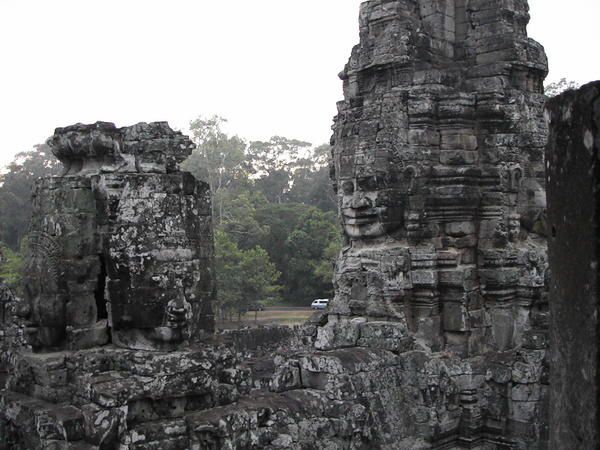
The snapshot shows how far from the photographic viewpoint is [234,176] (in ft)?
139

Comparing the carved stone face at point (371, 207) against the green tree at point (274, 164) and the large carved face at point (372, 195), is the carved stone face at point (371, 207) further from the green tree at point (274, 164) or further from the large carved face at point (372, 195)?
the green tree at point (274, 164)

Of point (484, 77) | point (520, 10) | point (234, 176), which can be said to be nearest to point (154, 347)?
point (484, 77)

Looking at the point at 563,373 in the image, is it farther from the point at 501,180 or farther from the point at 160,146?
the point at 501,180

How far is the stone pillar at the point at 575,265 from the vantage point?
1911 millimetres

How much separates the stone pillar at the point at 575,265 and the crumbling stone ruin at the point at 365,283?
280 centimetres

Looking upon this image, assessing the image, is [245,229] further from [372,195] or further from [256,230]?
[372,195]

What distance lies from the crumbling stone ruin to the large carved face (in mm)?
24

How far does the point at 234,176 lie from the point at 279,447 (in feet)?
125

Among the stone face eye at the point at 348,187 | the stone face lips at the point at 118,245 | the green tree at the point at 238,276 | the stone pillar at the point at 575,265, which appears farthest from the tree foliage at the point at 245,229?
the stone pillar at the point at 575,265

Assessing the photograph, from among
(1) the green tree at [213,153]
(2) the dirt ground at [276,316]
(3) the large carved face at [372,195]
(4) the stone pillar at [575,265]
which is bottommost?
(2) the dirt ground at [276,316]

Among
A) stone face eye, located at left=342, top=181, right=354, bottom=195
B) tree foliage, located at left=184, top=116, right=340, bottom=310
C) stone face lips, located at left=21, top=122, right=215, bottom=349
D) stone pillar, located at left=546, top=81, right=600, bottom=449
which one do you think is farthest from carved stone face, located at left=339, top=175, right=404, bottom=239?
tree foliage, located at left=184, top=116, right=340, bottom=310

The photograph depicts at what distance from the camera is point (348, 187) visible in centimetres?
840

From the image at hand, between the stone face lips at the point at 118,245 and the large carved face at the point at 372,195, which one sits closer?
the stone face lips at the point at 118,245

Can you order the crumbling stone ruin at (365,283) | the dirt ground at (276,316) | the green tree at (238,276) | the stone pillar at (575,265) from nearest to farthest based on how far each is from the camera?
1. the stone pillar at (575,265)
2. the crumbling stone ruin at (365,283)
3. the green tree at (238,276)
4. the dirt ground at (276,316)
